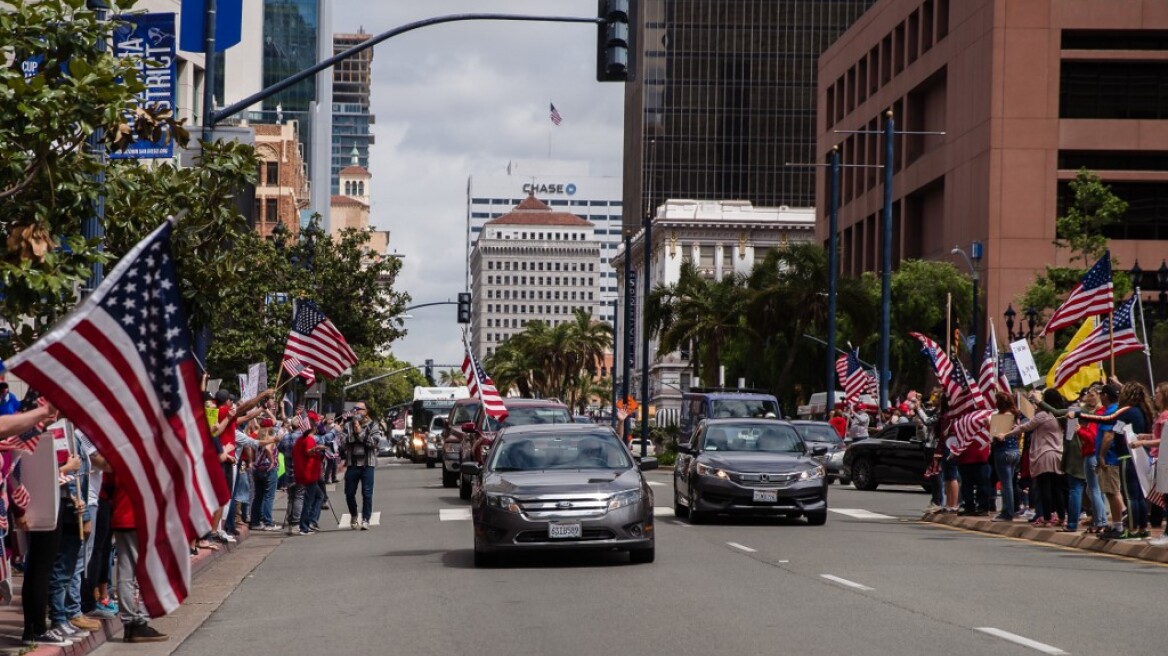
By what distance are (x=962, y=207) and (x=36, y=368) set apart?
6980 centimetres

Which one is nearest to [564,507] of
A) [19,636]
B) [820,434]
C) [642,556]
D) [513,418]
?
[642,556]

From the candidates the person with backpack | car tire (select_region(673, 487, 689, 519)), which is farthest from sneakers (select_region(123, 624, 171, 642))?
car tire (select_region(673, 487, 689, 519))

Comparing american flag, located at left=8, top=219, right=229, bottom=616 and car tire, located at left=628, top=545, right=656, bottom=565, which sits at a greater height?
american flag, located at left=8, top=219, right=229, bottom=616

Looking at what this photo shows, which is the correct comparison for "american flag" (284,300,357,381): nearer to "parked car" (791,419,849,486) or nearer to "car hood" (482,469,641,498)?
"car hood" (482,469,641,498)

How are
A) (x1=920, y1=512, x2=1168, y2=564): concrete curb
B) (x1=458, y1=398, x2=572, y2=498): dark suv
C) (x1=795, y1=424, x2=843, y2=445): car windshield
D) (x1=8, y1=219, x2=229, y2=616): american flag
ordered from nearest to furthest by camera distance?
(x1=8, y1=219, x2=229, y2=616): american flag
(x1=920, y1=512, x2=1168, y2=564): concrete curb
(x1=458, y1=398, x2=572, y2=498): dark suv
(x1=795, y1=424, x2=843, y2=445): car windshield

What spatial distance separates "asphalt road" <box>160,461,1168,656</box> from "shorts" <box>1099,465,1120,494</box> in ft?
2.87

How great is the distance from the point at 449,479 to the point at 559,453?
67.7 ft

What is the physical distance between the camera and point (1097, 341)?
23.5 m

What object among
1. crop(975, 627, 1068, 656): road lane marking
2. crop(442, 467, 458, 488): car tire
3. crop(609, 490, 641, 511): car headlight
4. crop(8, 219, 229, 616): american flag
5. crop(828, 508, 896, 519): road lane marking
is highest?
crop(8, 219, 229, 616): american flag

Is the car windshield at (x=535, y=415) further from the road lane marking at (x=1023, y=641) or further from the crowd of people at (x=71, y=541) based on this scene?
the road lane marking at (x=1023, y=641)

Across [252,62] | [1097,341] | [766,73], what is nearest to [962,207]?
[252,62]

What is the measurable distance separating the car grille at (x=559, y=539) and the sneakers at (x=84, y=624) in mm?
5439

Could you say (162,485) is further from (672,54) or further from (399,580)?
(672,54)

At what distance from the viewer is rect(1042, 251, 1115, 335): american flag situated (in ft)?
80.7
